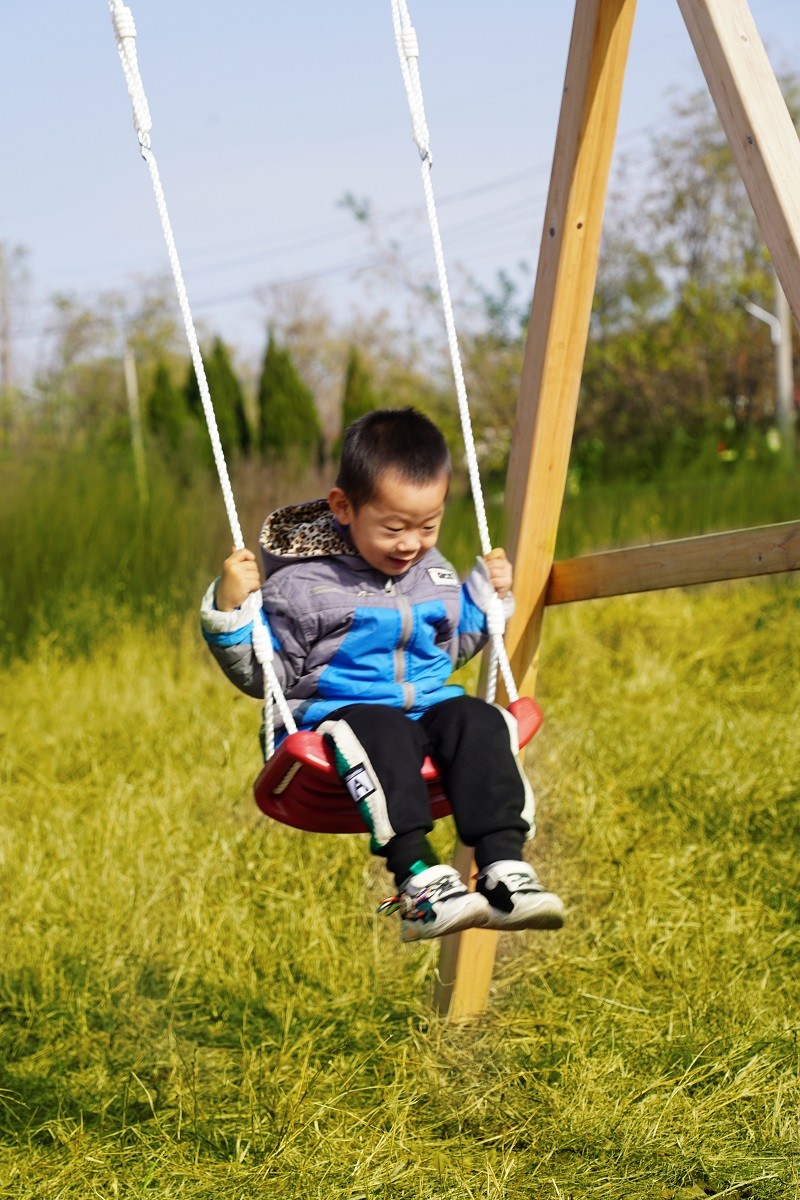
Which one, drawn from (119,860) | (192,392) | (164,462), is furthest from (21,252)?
(119,860)

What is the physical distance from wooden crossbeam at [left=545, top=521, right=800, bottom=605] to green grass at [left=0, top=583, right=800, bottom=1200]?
1175 mm

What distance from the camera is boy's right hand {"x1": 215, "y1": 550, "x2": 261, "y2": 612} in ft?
8.23

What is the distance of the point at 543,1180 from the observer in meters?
2.80

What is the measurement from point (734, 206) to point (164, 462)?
9.45 meters

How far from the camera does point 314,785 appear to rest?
8.38 feet

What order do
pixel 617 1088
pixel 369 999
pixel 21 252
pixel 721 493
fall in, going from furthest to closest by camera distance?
1. pixel 21 252
2. pixel 721 493
3. pixel 369 999
4. pixel 617 1088

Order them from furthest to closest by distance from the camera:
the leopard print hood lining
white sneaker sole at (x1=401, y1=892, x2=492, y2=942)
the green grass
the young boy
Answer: the green grass < the leopard print hood lining < the young boy < white sneaker sole at (x1=401, y1=892, x2=492, y2=942)

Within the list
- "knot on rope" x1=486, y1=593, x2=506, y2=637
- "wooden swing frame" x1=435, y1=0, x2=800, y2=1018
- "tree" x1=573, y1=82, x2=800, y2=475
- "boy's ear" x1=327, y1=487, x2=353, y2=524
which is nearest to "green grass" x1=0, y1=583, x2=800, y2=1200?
"wooden swing frame" x1=435, y1=0, x2=800, y2=1018

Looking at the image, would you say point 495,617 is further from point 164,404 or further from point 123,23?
point 164,404

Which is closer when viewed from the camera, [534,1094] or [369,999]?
[534,1094]

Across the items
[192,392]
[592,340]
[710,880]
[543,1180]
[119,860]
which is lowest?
[543,1180]

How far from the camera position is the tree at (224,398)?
14.5m

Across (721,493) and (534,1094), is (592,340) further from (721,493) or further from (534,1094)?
(534,1094)

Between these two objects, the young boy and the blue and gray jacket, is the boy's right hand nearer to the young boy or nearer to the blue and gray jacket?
the young boy
